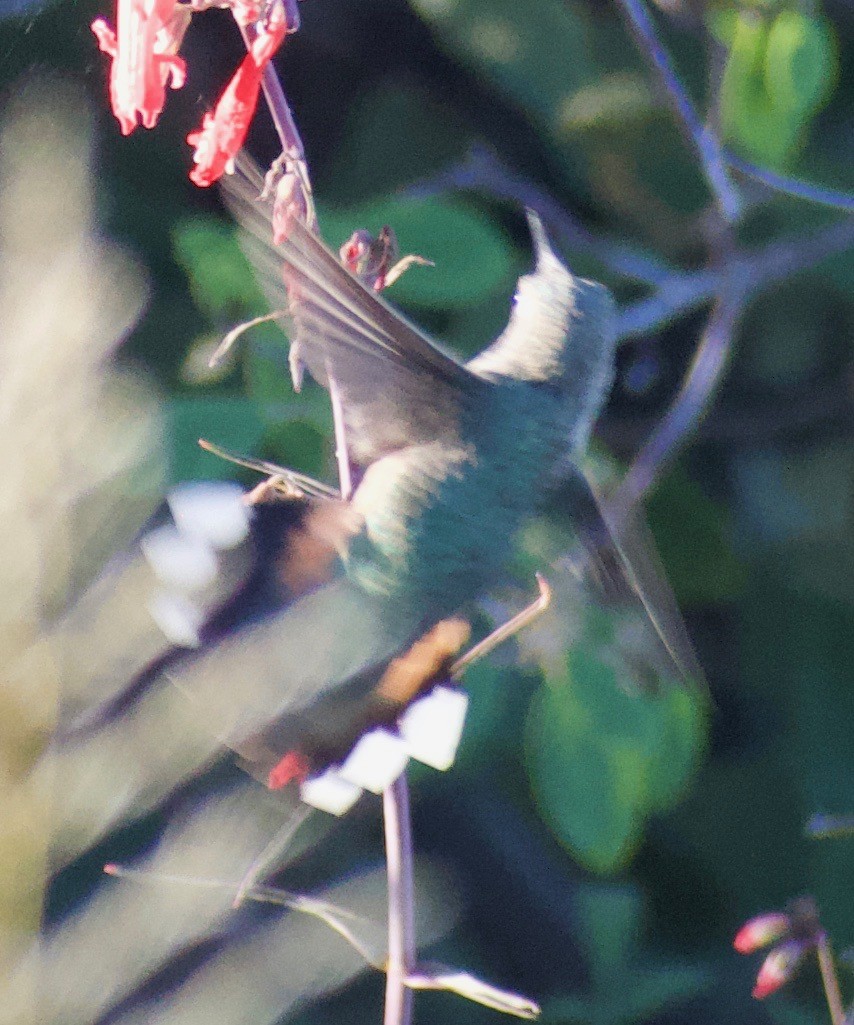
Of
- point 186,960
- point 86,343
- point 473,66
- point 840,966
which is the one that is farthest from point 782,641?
point 86,343

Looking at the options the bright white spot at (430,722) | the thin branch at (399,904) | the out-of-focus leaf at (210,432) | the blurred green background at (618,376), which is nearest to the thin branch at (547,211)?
the blurred green background at (618,376)

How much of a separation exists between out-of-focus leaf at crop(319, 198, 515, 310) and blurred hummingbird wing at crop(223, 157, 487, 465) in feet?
1.04

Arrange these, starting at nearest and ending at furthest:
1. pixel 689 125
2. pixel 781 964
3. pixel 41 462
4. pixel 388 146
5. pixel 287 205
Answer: pixel 41 462 → pixel 287 205 → pixel 781 964 → pixel 689 125 → pixel 388 146

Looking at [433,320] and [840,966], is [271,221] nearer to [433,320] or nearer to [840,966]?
[433,320]

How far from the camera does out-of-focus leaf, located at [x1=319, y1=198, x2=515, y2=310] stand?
112 centimetres

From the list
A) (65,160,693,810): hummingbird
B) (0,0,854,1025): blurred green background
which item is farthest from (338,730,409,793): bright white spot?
(0,0,854,1025): blurred green background

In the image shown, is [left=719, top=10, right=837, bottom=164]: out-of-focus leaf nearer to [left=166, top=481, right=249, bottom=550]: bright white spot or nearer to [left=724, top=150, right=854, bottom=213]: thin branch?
[left=724, top=150, right=854, bottom=213]: thin branch

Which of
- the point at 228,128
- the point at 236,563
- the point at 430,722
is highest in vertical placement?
the point at 228,128

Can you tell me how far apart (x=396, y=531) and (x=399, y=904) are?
0.27 m

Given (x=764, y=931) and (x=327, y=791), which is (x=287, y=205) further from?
(x=764, y=931)

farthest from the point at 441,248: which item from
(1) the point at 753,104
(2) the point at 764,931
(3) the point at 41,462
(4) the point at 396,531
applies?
(3) the point at 41,462

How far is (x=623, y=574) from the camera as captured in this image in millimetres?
814

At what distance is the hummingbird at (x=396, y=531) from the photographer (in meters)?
0.75

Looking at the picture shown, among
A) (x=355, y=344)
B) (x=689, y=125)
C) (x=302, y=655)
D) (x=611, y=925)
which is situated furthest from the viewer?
(x=611, y=925)
